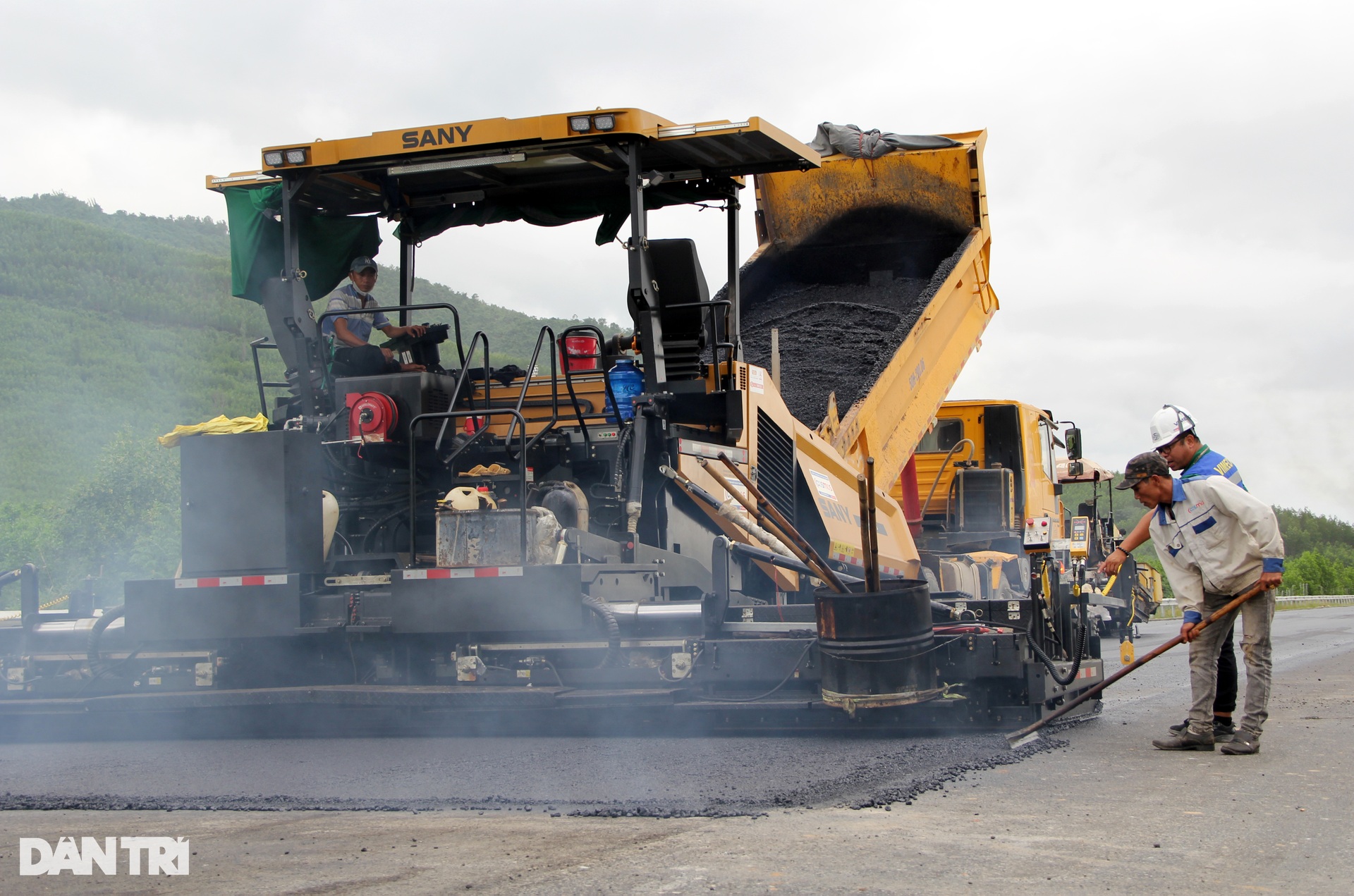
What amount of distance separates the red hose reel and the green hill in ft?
2.88

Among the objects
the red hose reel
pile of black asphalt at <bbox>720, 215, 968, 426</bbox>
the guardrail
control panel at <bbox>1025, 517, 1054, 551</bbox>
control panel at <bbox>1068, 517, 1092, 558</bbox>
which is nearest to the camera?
control panel at <bbox>1025, 517, 1054, 551</bbox>

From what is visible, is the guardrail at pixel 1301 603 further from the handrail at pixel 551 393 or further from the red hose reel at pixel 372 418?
the red hose reel at pixel 372 418

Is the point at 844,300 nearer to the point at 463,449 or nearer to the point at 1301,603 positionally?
the point at 463,449

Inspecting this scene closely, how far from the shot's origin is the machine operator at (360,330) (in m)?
7.00

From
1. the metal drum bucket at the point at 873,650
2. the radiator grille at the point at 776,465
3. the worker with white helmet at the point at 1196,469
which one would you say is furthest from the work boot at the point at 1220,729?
the radiator grille at the point at 776,465

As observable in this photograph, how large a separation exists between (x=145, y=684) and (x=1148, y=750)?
15.3 feet

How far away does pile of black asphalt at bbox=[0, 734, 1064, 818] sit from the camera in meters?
4.41

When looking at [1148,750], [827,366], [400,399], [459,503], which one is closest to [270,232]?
[400,399]

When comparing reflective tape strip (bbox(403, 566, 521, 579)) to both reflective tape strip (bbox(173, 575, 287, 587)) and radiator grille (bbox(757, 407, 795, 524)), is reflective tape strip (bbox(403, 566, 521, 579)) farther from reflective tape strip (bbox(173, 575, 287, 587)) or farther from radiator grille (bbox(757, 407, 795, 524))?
radiator grille (bbox(757, 407, 795, 524))

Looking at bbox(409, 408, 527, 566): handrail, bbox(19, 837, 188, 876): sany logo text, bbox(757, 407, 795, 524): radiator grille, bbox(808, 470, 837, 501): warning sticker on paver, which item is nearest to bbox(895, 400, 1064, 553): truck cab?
bbox(808, 470, 837, 501): warning sticker on paver

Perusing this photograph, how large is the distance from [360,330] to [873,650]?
3432 millimetres

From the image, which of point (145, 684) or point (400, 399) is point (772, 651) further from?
point (145, 684)

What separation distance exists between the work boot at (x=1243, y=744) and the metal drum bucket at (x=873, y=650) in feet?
4.24

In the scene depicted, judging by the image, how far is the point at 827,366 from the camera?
9.26 metres
